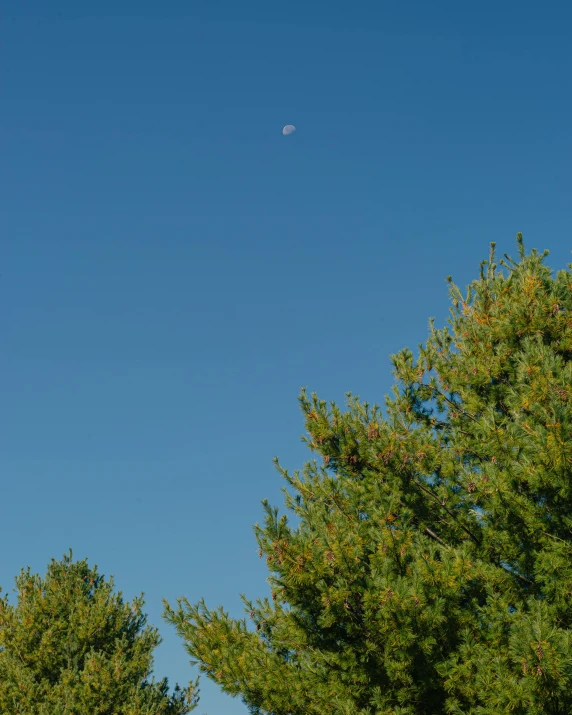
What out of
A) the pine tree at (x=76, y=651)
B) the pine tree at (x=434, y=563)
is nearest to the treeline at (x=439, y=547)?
the pine tree at (x=434, y=563)

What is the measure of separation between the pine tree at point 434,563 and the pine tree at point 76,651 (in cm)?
616

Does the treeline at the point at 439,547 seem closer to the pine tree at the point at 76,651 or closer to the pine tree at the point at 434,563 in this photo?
the pine tree at the point at 434,563

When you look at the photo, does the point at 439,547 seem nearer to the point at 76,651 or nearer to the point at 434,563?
the point at 434,563

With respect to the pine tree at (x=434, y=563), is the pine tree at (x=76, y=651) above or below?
above

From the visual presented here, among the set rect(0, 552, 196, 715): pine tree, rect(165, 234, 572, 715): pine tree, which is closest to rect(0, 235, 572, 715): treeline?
Answer: rect(165, 234, 572, 715): pine tree

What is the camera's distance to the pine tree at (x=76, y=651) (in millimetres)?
13680

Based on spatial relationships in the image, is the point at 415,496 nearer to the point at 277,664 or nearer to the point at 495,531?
the point at 495,531

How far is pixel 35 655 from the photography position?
1468 cm

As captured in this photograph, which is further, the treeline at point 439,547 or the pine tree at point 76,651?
the pine tree at point 76,651

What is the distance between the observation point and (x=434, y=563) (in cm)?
694

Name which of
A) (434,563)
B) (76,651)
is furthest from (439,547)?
(76,651)

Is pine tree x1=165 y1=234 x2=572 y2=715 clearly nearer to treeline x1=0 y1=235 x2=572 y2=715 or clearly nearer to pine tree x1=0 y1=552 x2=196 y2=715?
treeline x1=0 y1=235 x2=572 y2=715

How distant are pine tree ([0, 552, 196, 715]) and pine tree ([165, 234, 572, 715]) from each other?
20.2 feet

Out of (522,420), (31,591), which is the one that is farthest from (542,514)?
(31,591)
